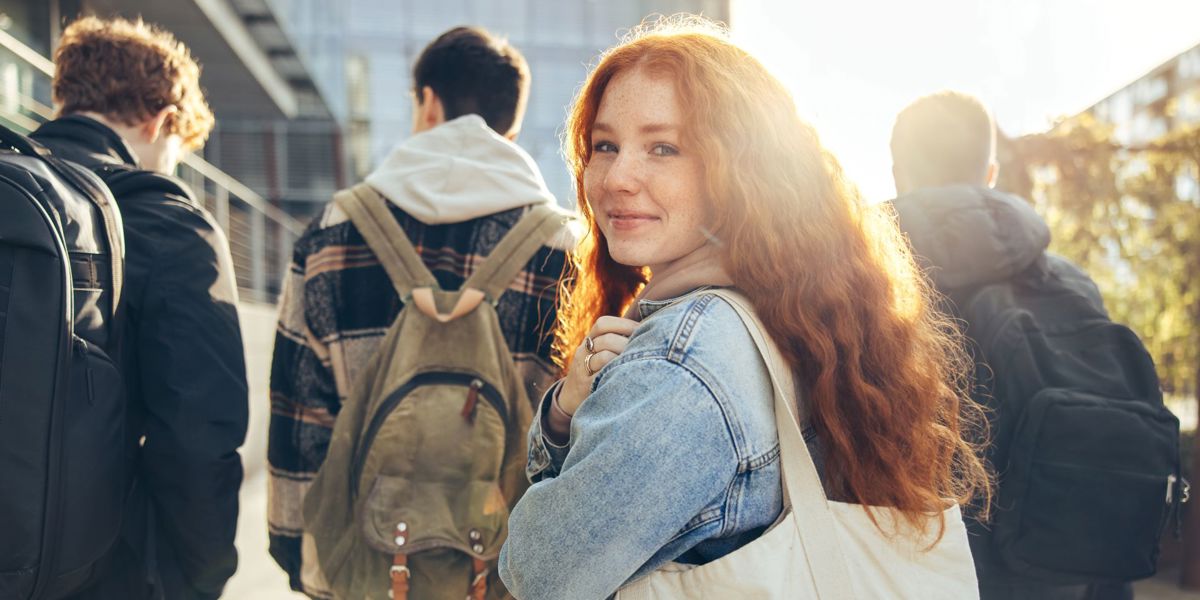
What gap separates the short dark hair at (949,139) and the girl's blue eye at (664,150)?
1.51 metres

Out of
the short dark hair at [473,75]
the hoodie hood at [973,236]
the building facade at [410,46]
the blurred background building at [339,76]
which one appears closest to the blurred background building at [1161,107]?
the hoodie hood at [973,236]

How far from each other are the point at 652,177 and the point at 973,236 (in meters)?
1.39

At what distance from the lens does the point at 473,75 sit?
9.19 feet

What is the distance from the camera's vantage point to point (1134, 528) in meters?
2.43

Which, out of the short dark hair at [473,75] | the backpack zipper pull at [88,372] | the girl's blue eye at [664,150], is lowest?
the backpack zipper pull at [88,372]

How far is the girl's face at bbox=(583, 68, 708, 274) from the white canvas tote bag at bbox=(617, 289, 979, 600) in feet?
0.52

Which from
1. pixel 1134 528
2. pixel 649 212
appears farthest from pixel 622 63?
pixel 1134 528

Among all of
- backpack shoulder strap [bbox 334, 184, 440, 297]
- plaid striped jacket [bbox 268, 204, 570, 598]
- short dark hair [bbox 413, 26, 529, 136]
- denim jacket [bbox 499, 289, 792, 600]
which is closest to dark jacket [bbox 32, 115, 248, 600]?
plaid striped jacket [bbox 268, 204, 570, 598]

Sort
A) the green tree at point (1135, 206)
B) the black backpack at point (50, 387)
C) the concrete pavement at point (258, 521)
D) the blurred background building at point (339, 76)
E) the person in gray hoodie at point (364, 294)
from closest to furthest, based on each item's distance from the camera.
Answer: the black backpack at point (50, 387) → the person in gray hoodie at point (364, 294) → the concrete pavement at point (258, 521) → the green tree at point (1135, 206) → the blurred background building at point (339, 76)

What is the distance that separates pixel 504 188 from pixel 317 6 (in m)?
17.6

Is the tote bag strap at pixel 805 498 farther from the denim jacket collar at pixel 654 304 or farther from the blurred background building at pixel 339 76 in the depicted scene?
the blurred background building at pixel 339 76

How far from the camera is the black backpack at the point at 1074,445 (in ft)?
8.01

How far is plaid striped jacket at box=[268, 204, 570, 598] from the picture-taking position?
8.54 feet

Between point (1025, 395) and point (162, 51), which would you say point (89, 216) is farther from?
point (1025, 395)
